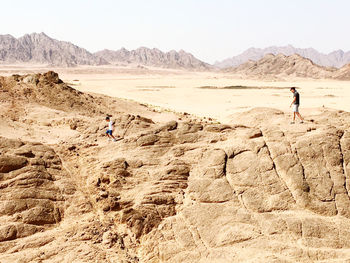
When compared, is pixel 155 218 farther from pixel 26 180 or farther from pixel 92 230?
pixel 26 180

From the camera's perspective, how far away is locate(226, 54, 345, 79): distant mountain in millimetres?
132188

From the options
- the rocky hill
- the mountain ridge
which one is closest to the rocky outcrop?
the rocky hill

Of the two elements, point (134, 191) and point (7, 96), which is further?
point (7, 96)

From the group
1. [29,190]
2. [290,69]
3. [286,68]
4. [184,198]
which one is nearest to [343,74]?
[290,69]

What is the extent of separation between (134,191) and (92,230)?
1613 millimetres

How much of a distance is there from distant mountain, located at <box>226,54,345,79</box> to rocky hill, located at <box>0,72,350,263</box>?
119 meters

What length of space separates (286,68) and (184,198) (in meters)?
153

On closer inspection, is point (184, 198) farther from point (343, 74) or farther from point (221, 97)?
point (343, 74)

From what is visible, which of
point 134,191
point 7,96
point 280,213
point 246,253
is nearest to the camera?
point 246,253

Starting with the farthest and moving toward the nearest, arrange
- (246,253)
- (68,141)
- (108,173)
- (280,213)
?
(68,141), (108,173), (280,213), (246,253)

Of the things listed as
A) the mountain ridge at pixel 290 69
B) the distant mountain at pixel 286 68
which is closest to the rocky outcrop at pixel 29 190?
the mountain ridge at pixel 290 69

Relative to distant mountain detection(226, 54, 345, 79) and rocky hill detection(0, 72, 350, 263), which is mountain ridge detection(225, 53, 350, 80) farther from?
rocky hill detection(0, 72, 350, 263)

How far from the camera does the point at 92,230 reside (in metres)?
8.57

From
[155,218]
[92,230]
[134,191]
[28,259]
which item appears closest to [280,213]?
[155,218]
